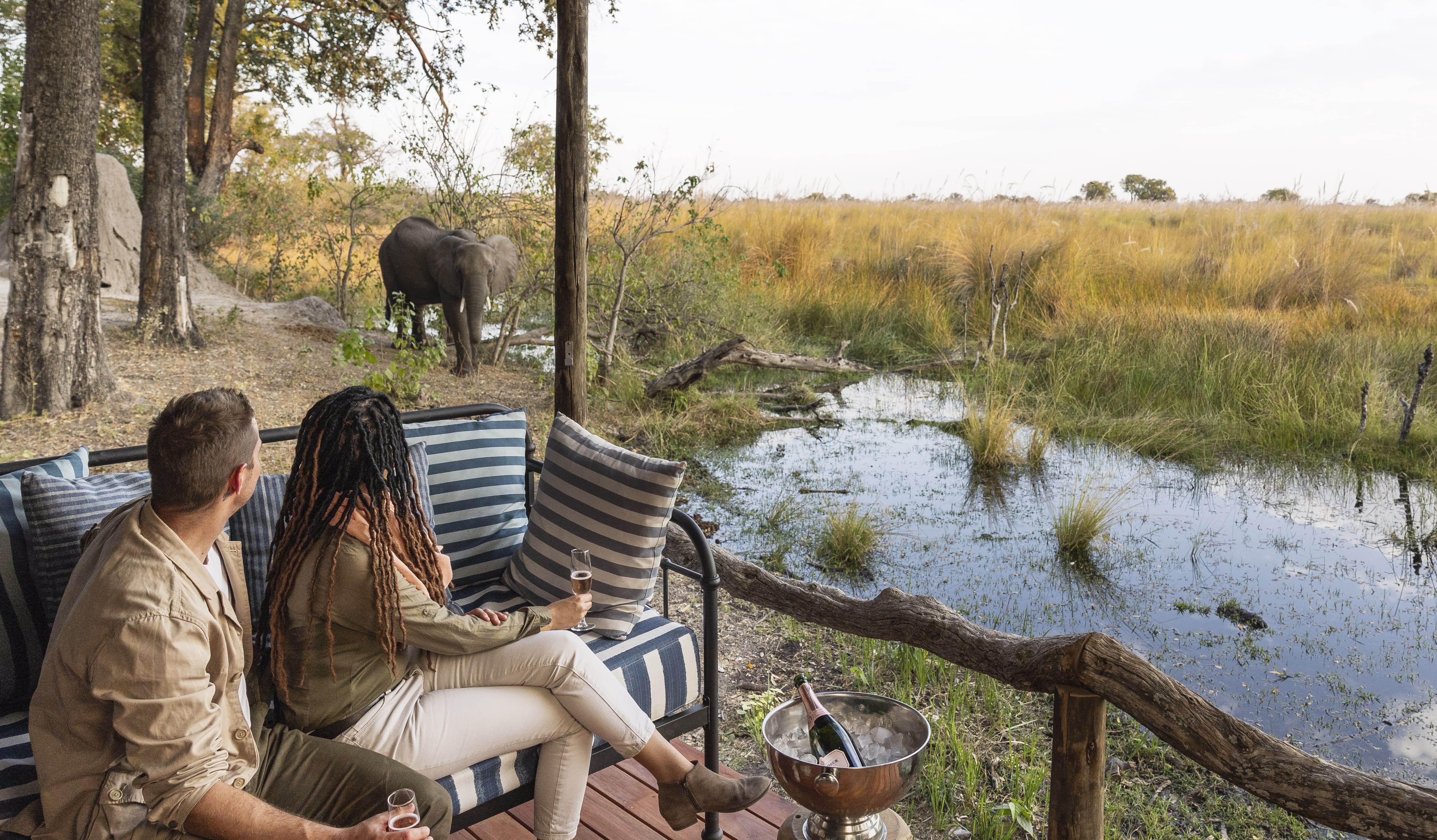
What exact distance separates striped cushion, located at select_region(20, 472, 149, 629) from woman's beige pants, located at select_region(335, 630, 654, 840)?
700mm

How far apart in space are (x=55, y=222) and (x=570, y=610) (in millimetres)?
4546

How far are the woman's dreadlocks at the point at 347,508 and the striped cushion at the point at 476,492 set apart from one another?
644 mm

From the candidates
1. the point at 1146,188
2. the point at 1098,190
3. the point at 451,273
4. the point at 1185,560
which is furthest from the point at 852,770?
the point at 1146,188

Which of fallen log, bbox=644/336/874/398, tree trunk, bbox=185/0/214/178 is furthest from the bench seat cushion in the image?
tree trunk, bbox=185/0/214/178

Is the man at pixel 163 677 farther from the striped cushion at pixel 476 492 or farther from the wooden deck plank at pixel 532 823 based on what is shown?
the striped cushion at pixel 476 492

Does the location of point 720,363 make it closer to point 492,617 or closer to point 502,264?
point 502,264

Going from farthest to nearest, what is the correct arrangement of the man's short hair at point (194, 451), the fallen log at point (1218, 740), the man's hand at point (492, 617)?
the man's hand at point (492, 617) → the fallen log at point (1218, 740) → the man's short hair at point (194, 451)

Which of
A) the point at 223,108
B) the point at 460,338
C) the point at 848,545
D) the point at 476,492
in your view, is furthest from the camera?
the point at 223,108

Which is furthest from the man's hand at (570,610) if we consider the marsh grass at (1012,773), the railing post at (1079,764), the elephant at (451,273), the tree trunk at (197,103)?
the tree trunk at (197,103)

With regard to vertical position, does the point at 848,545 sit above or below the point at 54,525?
below

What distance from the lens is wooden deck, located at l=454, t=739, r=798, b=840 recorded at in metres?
2.25

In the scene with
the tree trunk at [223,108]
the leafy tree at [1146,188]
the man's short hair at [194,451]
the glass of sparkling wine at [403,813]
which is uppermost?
the leafy tree at [1146,188]

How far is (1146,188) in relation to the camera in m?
27.8

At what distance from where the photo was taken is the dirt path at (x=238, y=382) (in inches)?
199
